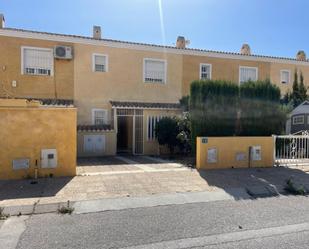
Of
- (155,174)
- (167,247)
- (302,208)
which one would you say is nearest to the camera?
(167,247)

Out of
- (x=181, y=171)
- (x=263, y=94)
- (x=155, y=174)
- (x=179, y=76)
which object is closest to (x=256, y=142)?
(x=263, y=94)

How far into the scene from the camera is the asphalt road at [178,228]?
4.30 metres

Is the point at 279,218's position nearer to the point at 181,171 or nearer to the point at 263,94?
the point at 181,171

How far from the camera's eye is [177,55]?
17125mm

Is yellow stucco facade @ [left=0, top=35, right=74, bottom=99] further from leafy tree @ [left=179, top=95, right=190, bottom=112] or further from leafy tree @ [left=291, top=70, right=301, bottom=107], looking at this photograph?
leafy tree @ [left=291, top=70, right=301, bottom=107]

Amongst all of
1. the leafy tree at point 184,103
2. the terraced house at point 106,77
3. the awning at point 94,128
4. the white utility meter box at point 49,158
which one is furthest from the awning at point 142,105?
the white utility meter box at point 49,158

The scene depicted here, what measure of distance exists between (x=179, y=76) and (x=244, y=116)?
6.63m

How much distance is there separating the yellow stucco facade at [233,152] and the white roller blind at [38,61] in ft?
30.4

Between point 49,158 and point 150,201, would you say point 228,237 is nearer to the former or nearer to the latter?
point 150,201

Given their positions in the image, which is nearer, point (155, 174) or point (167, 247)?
point (167, 247)

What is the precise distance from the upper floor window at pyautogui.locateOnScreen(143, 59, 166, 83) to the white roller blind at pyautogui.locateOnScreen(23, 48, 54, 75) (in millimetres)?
5258

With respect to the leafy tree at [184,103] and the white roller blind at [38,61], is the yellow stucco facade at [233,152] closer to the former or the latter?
the leafy tree at [184,103]

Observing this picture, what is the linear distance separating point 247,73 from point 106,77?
930 cm

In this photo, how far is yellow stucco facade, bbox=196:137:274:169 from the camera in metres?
10.2
